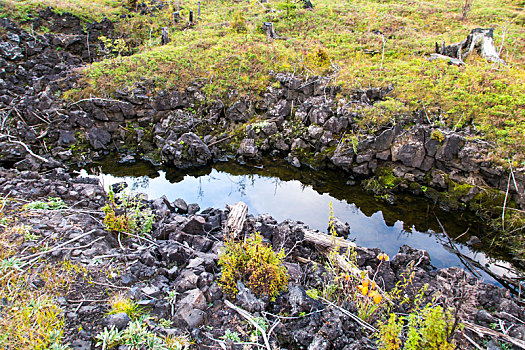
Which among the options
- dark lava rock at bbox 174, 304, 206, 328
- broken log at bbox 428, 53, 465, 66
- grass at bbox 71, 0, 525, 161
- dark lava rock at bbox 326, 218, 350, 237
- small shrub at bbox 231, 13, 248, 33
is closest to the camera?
dark lava rock at bbox 174, 304, 206, 328

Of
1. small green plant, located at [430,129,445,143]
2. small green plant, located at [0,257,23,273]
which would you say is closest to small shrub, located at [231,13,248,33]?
small green plant, located at [430,129,445,143]

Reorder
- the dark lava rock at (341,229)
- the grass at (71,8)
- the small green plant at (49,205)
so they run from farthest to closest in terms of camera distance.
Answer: the grass at (71,8), the dark lava rock at (341,229), the small green plant at (49,205)

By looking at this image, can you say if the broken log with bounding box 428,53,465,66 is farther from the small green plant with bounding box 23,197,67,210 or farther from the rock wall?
the small green plant with bounding box 23,197,67,210

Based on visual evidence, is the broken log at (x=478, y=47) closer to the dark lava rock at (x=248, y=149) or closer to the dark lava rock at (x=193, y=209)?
the dark lava rock at (x=248, y=149)

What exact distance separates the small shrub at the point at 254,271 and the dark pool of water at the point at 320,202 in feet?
12.8

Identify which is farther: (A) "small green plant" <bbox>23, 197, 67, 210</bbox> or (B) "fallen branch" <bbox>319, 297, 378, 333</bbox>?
(A) "small green plant" <bbox>23, 197, 67, 210</bbox>

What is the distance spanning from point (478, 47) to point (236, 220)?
14.9 m

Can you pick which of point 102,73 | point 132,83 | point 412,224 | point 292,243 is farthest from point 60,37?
point 412,224

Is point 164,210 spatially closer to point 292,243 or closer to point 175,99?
point 292,243

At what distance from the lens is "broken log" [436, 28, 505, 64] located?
45.1ft

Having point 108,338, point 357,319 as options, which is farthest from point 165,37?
point 357,319

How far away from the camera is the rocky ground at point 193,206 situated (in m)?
4.02

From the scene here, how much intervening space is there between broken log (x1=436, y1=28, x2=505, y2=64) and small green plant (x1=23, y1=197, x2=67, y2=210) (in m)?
16.8

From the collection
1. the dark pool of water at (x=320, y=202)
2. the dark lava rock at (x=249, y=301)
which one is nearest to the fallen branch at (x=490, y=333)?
the dark lava rock at (x=249, y=301)
